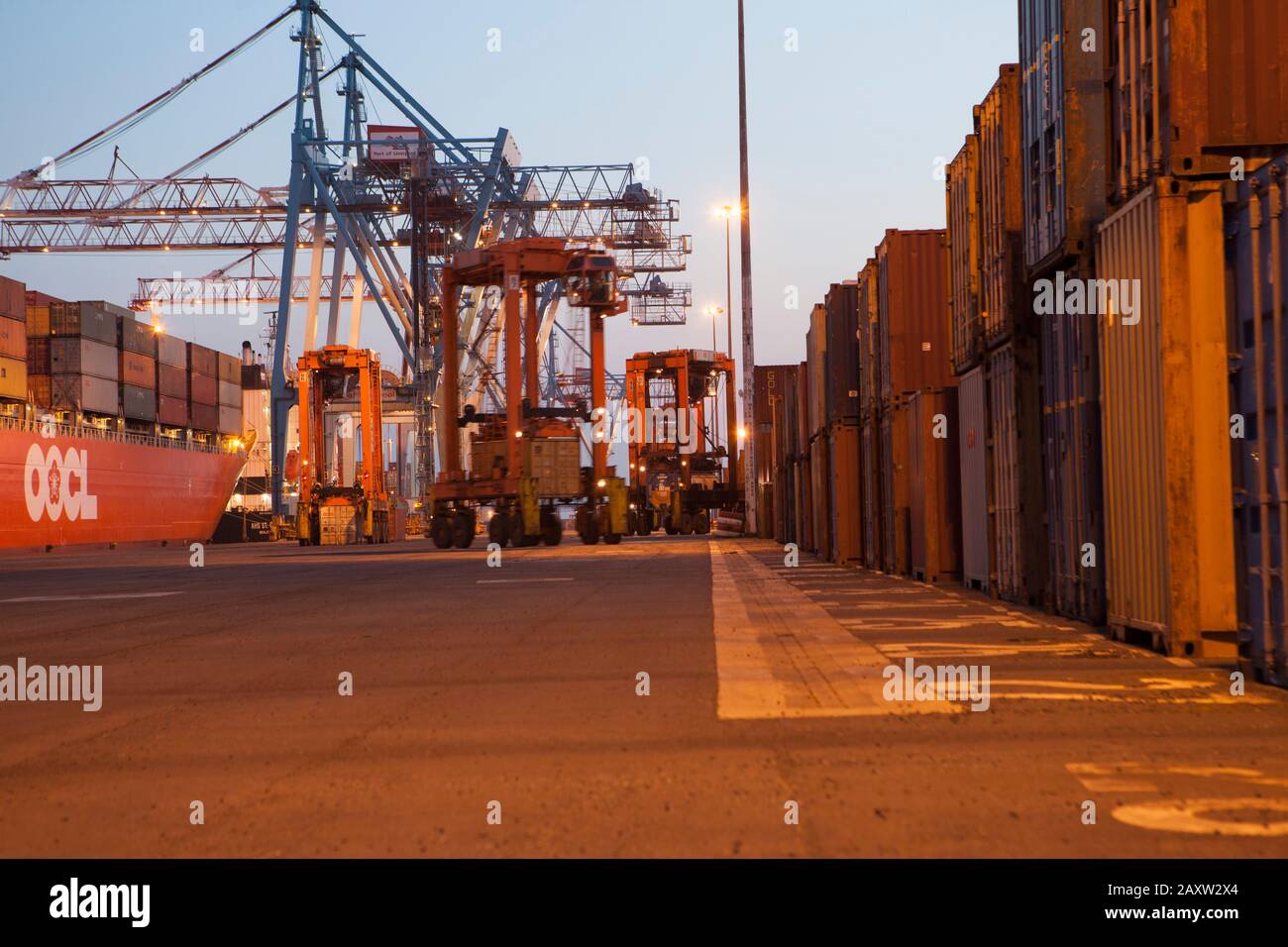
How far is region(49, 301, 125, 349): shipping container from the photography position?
5966 cm

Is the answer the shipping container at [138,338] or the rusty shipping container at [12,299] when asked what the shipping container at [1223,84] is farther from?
the shipping container at [138,338]

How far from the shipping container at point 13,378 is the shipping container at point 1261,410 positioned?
5314cm

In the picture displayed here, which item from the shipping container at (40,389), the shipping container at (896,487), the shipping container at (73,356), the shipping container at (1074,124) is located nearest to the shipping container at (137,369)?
the shipping container at (73,356)

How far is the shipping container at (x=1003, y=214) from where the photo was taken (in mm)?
13117

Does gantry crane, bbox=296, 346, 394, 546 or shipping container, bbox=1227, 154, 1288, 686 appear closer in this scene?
shipping container, bbox=1227, 154, 1288, 686

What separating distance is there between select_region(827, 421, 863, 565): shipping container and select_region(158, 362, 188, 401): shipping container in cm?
5199

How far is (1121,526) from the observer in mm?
9633

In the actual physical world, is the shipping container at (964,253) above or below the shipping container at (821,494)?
above

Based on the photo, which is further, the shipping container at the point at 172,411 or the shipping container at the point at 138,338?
the shipping container at the point at 172,411

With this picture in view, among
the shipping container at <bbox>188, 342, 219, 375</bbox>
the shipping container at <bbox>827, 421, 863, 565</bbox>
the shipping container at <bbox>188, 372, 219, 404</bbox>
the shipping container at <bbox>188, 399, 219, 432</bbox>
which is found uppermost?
the shipping container at <bbox>188, 342, 219, 375</bbox>

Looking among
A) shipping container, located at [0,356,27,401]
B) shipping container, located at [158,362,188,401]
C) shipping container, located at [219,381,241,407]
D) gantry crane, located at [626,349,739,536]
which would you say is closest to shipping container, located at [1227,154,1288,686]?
gantry crane, located at [626,349,739,536]

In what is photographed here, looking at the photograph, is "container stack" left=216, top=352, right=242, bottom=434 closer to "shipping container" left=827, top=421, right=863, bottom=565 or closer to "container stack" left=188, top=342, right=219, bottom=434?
"container stack" left=188, top=342, right=219, bottom=434
